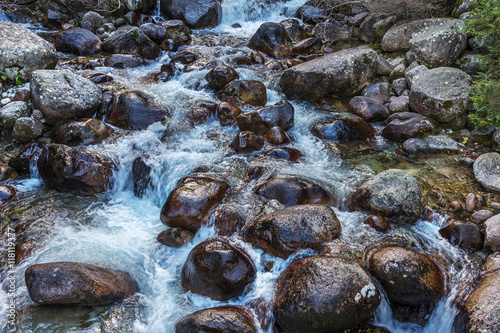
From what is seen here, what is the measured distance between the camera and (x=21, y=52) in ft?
23.1

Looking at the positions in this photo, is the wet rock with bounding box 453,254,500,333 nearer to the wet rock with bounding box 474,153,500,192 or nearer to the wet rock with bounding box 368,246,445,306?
the wet rock with bounding box 368,246,445,306

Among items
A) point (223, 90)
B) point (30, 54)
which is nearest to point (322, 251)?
point (223, 90)

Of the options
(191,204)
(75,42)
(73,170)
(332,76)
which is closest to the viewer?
(191,204)

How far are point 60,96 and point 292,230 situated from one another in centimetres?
528

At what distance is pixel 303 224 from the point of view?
4.36 m

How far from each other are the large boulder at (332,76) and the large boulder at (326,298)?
5.46m

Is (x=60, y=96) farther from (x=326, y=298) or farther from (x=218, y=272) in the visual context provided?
(x=326, y=298)

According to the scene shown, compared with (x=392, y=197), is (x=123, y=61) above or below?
above

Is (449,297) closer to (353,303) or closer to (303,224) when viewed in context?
(353,303)

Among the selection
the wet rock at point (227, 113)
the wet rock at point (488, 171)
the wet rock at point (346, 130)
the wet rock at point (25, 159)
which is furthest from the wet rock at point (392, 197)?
the wet rock at point (25, 159)

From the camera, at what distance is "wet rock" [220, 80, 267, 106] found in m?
8.12

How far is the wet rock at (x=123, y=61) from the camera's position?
9.48m

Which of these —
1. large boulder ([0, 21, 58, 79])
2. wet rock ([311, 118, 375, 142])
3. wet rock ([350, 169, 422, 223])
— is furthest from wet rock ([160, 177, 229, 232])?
large boulder ([0, 21, 58, 79])

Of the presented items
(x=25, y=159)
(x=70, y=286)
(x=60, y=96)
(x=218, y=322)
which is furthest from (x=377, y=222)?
(x=60, y=96)
